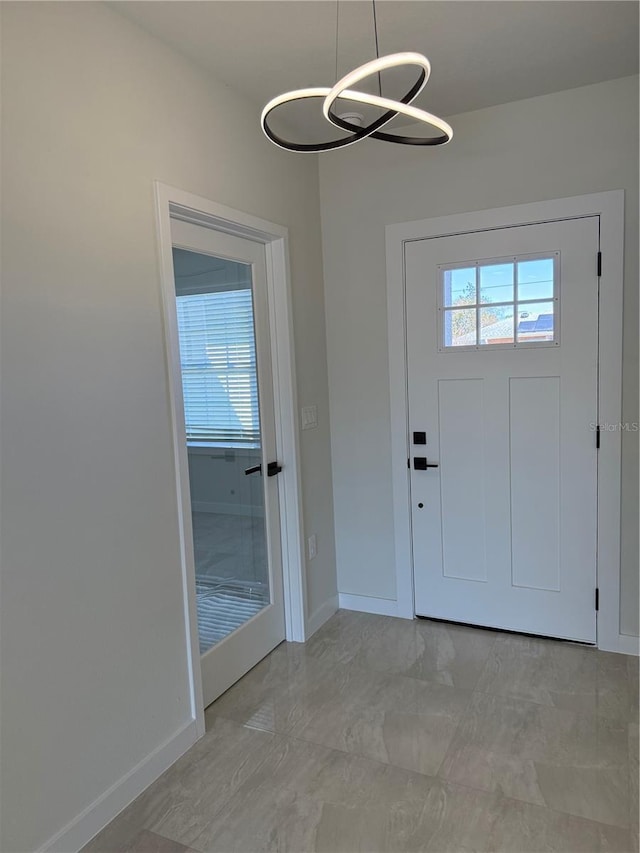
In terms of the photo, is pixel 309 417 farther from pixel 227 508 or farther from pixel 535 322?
pixel 535 322

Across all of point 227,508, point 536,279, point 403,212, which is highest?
point 403,212

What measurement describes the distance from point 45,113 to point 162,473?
118cm

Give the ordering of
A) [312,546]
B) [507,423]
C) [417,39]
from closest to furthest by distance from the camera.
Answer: [417,39], [507,423], [312,546]

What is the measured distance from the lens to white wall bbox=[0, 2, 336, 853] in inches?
62.4

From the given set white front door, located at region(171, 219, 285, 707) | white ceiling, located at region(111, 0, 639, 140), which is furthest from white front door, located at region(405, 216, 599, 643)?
white front door, located at region(171, 219, 285, 707)

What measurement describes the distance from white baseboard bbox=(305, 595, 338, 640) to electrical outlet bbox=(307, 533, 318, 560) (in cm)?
31

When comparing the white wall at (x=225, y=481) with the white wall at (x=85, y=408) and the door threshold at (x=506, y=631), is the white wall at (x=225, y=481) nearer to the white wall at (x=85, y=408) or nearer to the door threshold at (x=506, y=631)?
the white wall at (x=85, y=408)

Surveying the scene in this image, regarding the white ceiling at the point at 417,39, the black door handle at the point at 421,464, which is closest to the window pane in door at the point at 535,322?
the black door handle at the point at 421,464

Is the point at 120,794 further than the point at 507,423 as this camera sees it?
No

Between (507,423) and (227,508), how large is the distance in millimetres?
1434

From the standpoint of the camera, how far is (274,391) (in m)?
2.90

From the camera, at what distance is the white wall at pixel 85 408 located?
158cm

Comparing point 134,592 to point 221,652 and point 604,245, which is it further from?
point 604,245

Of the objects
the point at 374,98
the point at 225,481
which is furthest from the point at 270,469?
the point at 374,98
